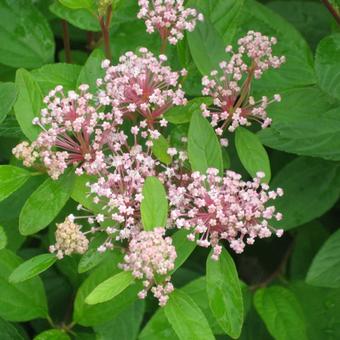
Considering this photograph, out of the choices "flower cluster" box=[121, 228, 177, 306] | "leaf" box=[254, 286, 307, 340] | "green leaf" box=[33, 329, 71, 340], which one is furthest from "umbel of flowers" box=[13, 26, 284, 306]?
"leaf" box=[254, 286, 307, 340]

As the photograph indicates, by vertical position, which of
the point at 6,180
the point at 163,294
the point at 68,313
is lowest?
the point at 68,313

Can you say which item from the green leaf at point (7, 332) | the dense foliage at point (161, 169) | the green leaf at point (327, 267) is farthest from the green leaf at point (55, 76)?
the green leaf at point (327, 267)

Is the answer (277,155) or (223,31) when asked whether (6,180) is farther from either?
(277,155)

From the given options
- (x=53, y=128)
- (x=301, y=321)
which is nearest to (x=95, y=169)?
(x=53, y=128)

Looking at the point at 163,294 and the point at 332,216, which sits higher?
the point at 163,294

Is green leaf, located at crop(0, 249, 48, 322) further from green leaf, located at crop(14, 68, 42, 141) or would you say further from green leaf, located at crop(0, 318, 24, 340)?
green leaf, located at crop(14, 68, 42, 141)

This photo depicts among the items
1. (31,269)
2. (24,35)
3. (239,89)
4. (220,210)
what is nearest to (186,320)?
(220,210)

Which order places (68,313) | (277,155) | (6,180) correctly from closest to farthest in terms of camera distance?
(6,180) < (68,313) < (277,155)
